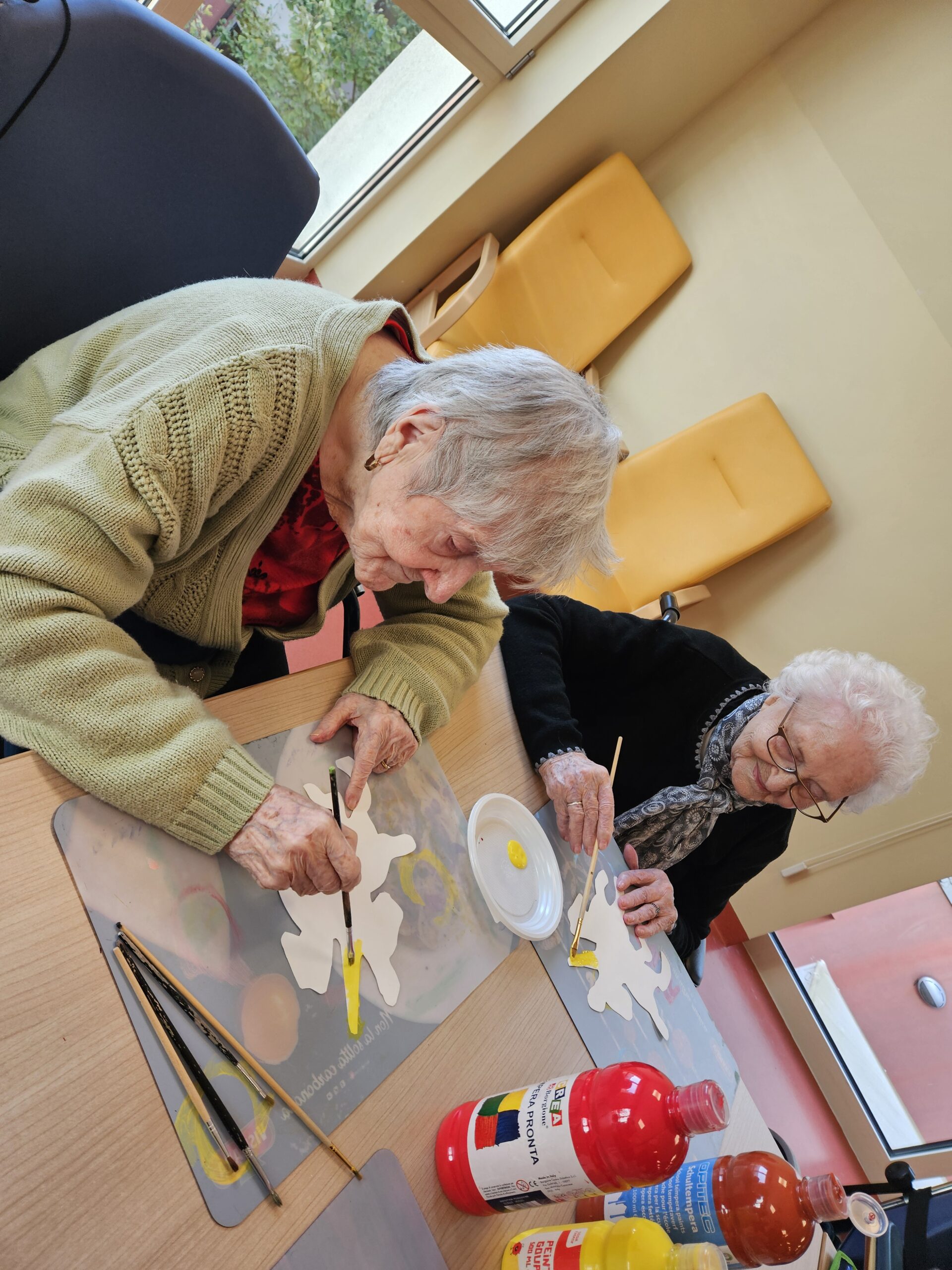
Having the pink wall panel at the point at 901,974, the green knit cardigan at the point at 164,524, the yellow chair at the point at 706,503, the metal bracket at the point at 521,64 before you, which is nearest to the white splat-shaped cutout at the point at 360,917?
the green knit cardigan at the point at 164,524

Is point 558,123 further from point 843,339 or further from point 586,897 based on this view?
point 586,897

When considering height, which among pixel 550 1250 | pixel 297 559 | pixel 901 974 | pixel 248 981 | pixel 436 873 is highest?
pixel 297 559

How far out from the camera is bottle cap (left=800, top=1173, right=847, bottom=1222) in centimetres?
71

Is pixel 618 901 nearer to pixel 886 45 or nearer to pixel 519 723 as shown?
pixel 519 723

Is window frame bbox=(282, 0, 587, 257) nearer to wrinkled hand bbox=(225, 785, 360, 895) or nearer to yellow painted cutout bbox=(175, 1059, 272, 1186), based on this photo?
wrinkled hand bbox=(225, 785, 360, 895)

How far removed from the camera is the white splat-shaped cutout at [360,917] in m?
0.79

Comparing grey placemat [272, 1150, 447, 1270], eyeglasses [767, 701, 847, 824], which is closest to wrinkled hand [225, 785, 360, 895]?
grey placemat [272, 1150, 447, 1270]

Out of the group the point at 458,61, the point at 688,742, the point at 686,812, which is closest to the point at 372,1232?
the point at 686,812

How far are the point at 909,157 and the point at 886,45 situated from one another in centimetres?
40

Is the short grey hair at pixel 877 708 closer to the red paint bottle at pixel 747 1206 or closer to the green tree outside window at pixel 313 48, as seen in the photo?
the red paint bottle at pixel 747 1206

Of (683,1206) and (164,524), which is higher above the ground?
(164,524)

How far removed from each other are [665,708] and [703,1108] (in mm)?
1126

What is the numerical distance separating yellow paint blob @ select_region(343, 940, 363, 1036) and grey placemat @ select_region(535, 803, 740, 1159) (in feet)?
0.98

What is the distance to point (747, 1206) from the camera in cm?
74
